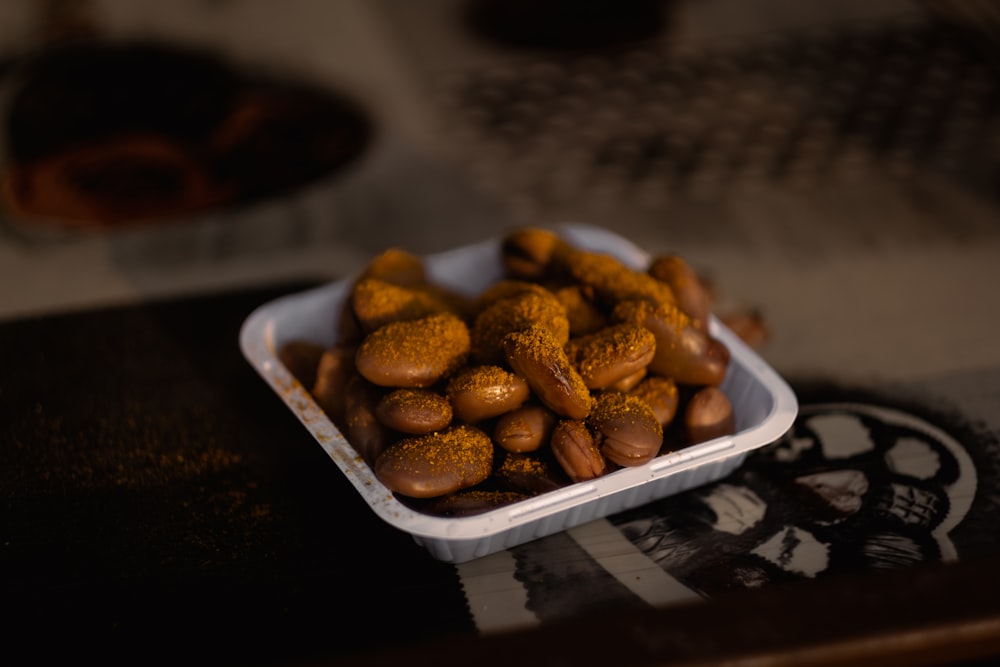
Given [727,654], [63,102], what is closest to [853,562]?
[727,654]

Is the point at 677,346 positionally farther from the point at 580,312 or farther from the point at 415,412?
the point at 415,412

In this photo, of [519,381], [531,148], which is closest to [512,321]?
[519,381]

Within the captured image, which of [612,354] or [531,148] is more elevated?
[612,354]

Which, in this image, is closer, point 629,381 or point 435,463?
point 435,463

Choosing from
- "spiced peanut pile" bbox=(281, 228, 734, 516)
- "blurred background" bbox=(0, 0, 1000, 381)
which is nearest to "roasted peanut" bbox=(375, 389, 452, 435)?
"spiced peanut pile" bbox=(281, 228, 734, 516)

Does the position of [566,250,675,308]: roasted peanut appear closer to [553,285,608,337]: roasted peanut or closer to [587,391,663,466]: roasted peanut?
[553,285,608,337]: roasted peanut

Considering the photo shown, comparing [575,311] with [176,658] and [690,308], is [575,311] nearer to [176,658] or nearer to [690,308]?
[690,308]
